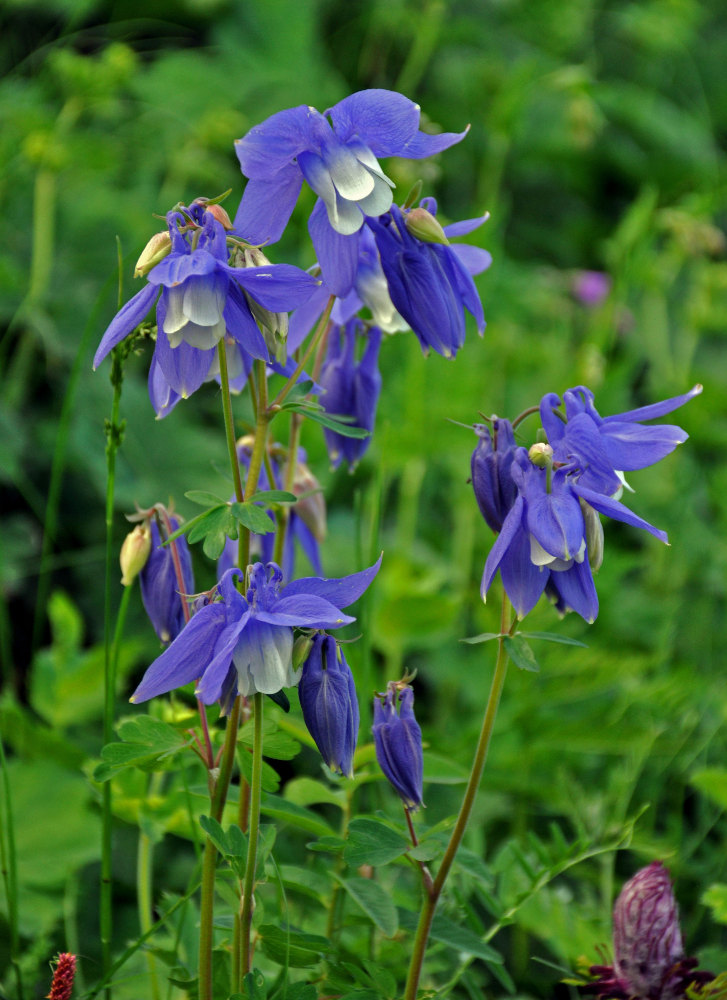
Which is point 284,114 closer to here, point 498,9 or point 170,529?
point 170,529

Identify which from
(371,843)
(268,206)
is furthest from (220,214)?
(371,843)

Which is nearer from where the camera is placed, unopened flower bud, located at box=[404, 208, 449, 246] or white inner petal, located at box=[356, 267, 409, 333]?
unopened flower bud, located at box=[404, 208, 449, 246]

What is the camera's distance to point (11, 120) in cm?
269

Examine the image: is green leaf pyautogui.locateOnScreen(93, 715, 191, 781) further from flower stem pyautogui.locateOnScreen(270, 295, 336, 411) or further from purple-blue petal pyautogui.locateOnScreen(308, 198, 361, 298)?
purple-blue petal pyautogui.locateOnScreen(308, 198, 361, 298)

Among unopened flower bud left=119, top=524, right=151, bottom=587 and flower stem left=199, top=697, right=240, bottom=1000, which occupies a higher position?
unopened flower bud left=119, top=524, right=151, bottom=587

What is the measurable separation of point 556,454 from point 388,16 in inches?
131

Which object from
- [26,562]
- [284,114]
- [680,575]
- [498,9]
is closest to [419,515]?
[680,575]

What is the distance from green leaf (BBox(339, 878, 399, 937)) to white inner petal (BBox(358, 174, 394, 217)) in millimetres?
725

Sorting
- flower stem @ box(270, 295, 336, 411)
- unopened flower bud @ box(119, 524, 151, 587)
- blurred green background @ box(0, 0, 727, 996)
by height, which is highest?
flower stem @ box(270, 295, 336, 411)

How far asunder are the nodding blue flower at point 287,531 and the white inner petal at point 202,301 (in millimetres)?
371

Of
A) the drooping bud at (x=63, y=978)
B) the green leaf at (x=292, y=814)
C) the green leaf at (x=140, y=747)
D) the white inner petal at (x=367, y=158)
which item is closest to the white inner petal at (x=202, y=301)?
the white inner petal at (x=367, y=158)

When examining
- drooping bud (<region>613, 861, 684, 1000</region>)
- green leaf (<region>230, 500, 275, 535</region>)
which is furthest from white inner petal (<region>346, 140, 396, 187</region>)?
drooping bud (<region>613, 861, 684, 1000</region>)

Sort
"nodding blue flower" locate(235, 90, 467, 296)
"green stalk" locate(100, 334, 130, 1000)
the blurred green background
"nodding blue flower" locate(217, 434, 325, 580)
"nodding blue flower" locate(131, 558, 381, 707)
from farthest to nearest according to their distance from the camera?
the blurred green background < "nodding blue flower" locate(217, 434, 325, 580) < "green stalk" locate(100, 334, 130, 1000) < "nodding blue flower" locate(235, 90, 467, 296) < "nodding blue flower" locate(131, 558, 381, 707)

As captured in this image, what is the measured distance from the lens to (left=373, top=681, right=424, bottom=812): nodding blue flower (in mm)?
1057
